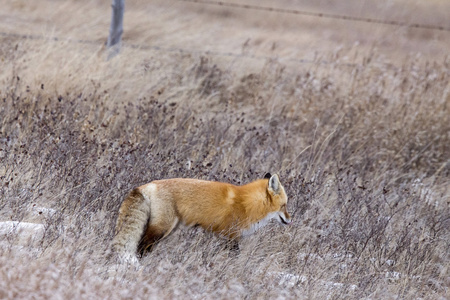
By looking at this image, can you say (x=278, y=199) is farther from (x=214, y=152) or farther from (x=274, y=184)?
(x=214, y=152)

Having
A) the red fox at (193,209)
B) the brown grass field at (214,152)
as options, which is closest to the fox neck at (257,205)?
the red fox at (193,209)

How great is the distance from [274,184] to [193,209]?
0.83 meters

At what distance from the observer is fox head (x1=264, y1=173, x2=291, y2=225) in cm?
572

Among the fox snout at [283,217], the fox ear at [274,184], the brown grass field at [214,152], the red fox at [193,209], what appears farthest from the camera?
the fox snout at [283,217]

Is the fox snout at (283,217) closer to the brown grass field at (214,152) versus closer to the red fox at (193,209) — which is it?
the red fox at (193,209)

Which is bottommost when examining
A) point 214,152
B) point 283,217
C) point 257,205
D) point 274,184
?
point 214,152

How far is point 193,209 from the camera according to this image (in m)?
5.34

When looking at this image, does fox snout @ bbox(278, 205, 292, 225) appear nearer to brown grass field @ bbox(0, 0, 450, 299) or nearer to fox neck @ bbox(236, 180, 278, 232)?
fox neck @ bbox(236, 180, 278, 232)

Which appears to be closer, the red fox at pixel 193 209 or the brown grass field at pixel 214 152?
the brown grass field at pixel 214 152

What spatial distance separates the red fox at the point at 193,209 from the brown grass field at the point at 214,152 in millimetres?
139

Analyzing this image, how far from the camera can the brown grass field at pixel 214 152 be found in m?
4.79

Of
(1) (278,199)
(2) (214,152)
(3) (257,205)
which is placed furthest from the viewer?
(2) (214,152)

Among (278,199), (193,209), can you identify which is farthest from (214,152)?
(193,209)

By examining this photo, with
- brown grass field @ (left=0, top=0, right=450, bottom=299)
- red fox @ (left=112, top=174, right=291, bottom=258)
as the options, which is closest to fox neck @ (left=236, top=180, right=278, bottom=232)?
red fox @ (left=112, top=174, right=291, bottom=258)
